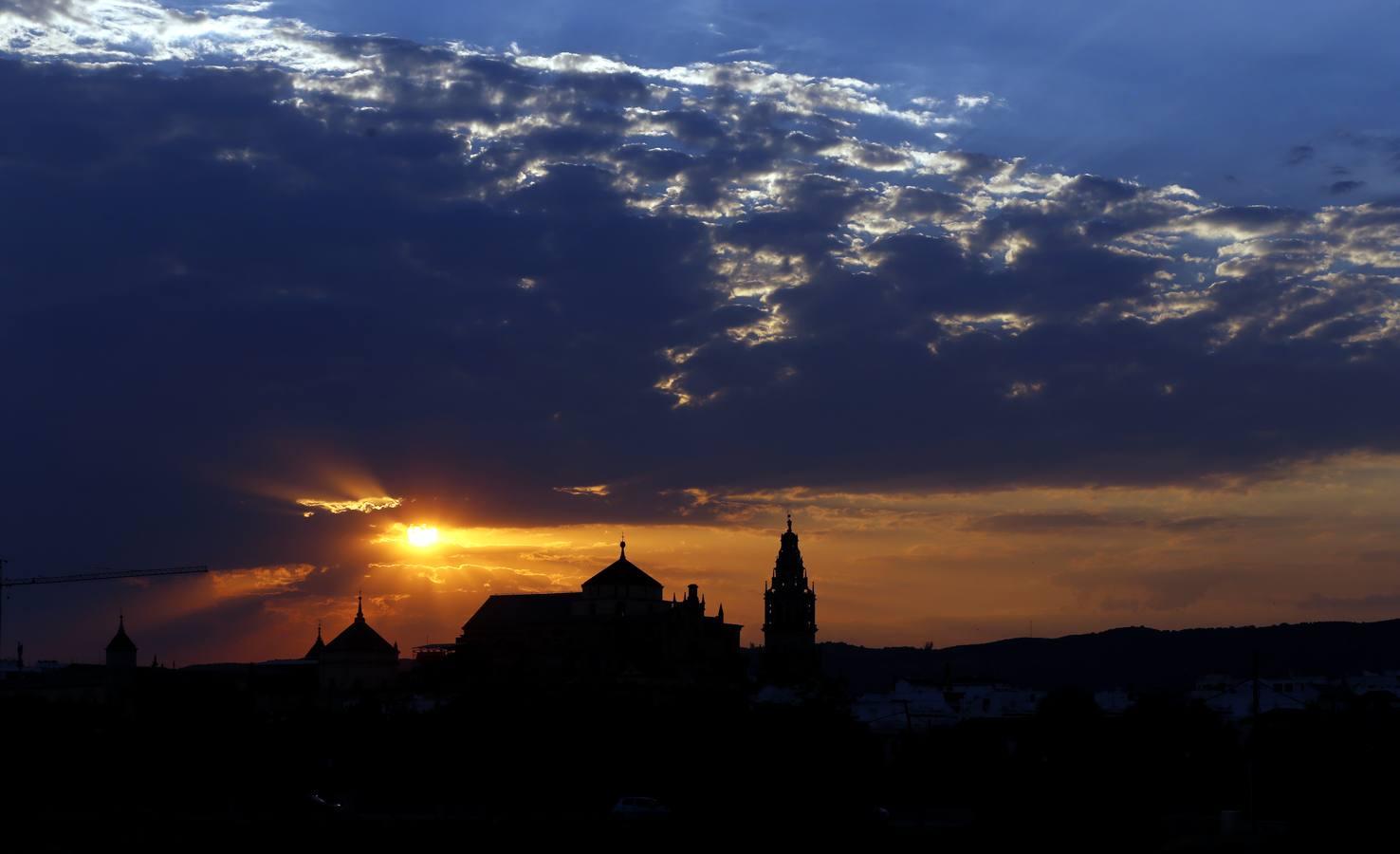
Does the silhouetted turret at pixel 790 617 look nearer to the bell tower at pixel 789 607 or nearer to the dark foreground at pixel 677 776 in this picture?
the bell tower at pixel 789 607

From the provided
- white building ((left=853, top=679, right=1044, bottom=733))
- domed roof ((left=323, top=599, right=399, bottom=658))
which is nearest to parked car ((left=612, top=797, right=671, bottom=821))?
white building ((left=853, top=679, right=1044, bottom=733))

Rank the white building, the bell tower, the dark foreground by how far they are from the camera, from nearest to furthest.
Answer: the dark foreground < the white building < the bell tower

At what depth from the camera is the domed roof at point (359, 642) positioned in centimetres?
18038

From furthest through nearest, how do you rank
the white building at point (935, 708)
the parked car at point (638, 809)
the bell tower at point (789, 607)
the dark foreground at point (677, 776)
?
the bell tower at point (789, 607), the white building at point (935, 708), the parked car at point (638, 809), the dark foreground at point (677, 776)

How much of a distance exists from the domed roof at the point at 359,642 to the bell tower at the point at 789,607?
39.1 metres

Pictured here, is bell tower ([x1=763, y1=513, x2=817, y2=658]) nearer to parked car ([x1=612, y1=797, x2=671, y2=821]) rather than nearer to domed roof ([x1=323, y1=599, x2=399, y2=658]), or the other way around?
domed roof ([x1=323, y1=599, x2=399, y2=658])

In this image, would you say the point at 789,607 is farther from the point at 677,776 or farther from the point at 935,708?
the point at 677,776

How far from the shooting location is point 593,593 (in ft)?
595

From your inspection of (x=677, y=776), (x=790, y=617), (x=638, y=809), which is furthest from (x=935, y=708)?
(x=638, y=809)

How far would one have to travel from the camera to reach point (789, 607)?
186 metres

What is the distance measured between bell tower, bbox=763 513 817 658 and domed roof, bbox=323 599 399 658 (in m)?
39.1

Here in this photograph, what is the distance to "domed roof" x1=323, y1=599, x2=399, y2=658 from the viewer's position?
18038 centimetres

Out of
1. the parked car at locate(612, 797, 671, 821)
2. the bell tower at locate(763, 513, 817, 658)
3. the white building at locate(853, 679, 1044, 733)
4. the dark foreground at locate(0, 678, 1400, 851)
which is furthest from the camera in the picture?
the bell tower at locate(763, 513, 817, 658)

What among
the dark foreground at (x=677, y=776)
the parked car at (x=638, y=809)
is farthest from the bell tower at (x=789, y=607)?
the parked car at (x=638, y=809)
